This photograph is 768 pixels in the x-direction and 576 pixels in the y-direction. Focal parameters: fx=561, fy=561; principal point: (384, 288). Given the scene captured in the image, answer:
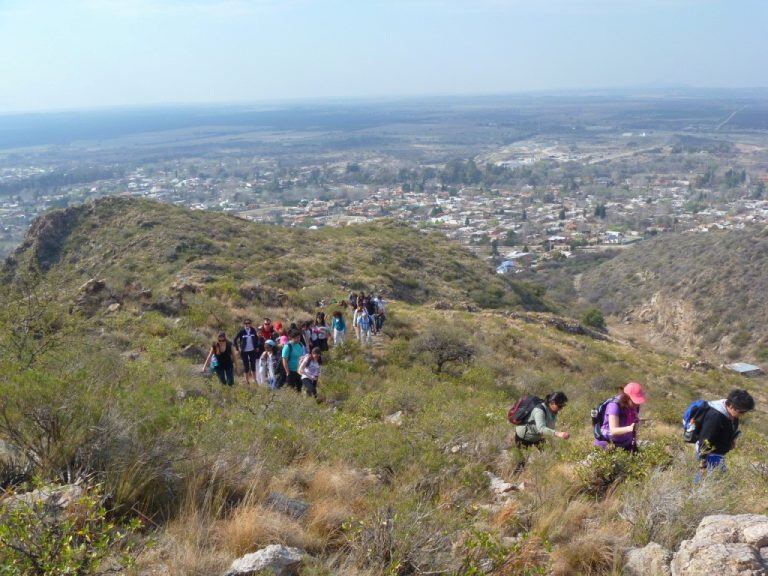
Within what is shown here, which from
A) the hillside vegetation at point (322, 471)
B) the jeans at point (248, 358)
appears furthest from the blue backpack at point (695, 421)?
the jeans at point (248, 358)

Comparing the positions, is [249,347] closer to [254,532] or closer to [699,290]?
[254,532]

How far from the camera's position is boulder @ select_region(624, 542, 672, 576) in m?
3.06

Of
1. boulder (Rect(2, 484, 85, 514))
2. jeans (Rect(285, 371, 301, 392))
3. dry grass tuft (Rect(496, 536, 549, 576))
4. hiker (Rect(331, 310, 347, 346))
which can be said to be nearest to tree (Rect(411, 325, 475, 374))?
hiker (Rect(331, 310, 347, 346))

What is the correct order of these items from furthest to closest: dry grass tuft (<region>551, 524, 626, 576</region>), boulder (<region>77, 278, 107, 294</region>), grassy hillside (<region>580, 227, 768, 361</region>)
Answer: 1. grassy hillside (<region>580, 227, 768, 361</region>)
2. boulder (<region>77, 278, 107, 294</region>)
3. dry grass tuft (<region>551, 524, 626, 576</region>)

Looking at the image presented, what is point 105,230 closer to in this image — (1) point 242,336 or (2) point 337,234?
(2) point 337,234

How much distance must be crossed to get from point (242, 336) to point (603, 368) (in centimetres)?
1034

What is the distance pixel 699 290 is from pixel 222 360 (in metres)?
34.7

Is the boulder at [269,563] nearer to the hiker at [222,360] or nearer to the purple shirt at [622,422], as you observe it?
the purple shirt at [622,422]

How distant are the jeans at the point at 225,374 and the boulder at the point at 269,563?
5.85 m

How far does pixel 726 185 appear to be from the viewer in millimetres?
109688

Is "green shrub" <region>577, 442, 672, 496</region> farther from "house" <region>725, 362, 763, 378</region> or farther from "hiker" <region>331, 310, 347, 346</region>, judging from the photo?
"house" <region>725, 362, 763, 378</region>

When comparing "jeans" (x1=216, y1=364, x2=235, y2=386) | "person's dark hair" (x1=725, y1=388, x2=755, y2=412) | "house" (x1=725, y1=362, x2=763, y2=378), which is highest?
"person's dark hair" (x1=725, y1=388, x2=755, y2=412)

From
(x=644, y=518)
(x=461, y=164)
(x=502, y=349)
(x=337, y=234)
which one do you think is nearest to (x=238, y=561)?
(x=644, y=518)

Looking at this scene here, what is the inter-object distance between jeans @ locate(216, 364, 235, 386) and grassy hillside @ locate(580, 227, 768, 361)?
94.4ft
